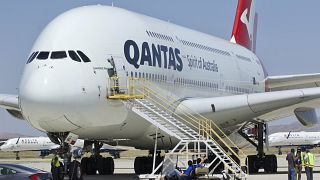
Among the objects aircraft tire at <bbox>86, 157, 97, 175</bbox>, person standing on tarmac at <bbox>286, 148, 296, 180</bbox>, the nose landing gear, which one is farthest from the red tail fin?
person standing on tarmac at <bbox>286, 148, 296, 180</bbox>

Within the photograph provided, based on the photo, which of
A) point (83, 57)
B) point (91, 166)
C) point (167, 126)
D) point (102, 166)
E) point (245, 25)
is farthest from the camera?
point (245, 25)

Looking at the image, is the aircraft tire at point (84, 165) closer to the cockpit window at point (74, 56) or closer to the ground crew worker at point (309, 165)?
the cockpit window at point (74, 56)

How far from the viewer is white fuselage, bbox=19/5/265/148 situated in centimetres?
1934

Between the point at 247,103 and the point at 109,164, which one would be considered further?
the point at 109,164

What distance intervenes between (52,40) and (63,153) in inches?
138

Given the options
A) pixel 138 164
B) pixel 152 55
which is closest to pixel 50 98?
pixel 152 55

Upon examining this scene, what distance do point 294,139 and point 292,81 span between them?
7009 cm

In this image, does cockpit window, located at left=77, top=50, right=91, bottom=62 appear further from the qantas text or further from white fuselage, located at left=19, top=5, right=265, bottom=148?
the qantas text

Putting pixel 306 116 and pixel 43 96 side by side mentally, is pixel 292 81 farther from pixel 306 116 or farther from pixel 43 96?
pixel 43 96

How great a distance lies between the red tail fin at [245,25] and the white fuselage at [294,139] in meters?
57.1

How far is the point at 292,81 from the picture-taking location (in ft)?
102

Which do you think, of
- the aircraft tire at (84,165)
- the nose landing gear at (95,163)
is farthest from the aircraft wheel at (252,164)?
the aircraft tire at (84,165)

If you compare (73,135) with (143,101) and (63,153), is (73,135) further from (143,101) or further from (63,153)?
(143,101)

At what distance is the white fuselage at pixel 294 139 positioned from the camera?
9806cm
